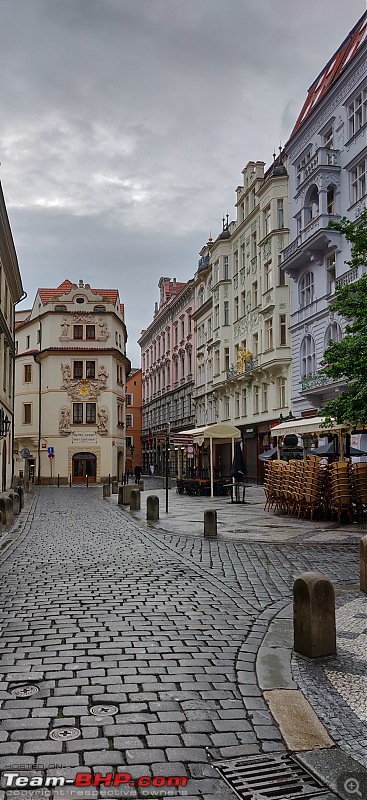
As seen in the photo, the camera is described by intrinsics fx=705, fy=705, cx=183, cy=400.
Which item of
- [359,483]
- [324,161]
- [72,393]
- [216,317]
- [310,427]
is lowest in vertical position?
[359,483]

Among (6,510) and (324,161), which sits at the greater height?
(324,161)

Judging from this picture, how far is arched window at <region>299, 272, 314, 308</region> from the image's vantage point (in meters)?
35.0

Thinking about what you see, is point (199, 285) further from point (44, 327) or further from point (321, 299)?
point (321, 299)

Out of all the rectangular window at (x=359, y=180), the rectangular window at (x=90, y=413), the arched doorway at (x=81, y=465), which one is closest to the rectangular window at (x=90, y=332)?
the rectangular window at (x=90, y=413)

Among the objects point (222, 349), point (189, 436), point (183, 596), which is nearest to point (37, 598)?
point (183, 596)

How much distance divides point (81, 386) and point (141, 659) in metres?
51.7

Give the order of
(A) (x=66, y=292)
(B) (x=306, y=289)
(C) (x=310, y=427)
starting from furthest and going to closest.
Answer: (A) (x=66, y=292) < (B) (x=306, y=289) < (C) (x=310, y=427)

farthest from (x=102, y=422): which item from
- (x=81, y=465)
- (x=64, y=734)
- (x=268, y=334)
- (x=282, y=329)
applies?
(x=64, y=734)

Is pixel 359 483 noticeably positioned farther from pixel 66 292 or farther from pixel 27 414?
pixel 66 292

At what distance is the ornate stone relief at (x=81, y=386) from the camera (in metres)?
56.5

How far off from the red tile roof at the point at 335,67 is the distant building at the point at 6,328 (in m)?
15.9

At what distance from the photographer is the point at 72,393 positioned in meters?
56.6

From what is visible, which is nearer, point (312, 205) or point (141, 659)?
point (141, 659)

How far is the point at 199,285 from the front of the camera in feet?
208
